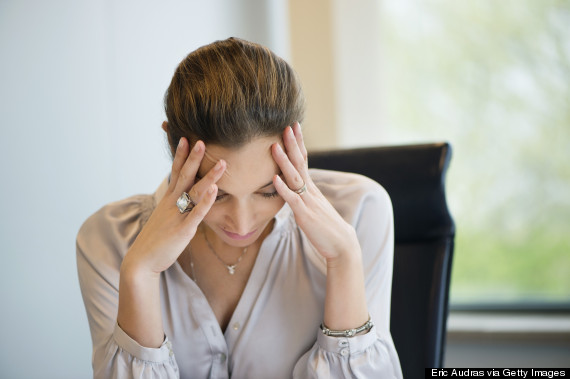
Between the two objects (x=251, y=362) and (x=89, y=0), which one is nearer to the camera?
(x=251, y=362)

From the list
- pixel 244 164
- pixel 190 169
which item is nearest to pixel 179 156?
pixel 190 169

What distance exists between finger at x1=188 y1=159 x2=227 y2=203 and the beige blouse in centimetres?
25

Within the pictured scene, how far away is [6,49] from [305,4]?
1907 mm

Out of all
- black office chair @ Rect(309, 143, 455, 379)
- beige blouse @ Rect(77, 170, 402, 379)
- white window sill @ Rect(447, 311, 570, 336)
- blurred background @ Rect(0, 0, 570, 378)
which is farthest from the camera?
white window sill @ Rect(447, 311, 570, 336)

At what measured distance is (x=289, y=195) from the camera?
1.15 meters

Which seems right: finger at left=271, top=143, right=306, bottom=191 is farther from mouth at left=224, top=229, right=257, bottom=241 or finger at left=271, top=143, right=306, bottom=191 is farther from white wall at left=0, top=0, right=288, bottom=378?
white wall at left=0, top=0, right=288, bottom=378

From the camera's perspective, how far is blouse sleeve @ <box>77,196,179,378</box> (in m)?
1.17

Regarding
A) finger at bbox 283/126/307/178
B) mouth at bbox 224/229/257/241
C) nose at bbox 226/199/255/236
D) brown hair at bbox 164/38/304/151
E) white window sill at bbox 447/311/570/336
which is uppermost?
brown hair at bbox 164/38/304/151

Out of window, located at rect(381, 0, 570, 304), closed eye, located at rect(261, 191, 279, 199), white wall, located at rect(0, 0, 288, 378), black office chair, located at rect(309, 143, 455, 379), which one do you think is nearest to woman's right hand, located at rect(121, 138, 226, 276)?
closed eye, located at rect(261, 191, 279, 199)

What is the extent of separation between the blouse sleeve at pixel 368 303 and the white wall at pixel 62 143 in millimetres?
608

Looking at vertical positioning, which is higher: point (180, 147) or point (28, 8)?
point (28, 8)

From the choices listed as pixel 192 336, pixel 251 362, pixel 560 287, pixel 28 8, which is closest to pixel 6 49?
pixel 28 8

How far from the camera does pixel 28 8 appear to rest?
1327 mm

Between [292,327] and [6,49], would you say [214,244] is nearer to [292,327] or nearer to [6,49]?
[292,327]
